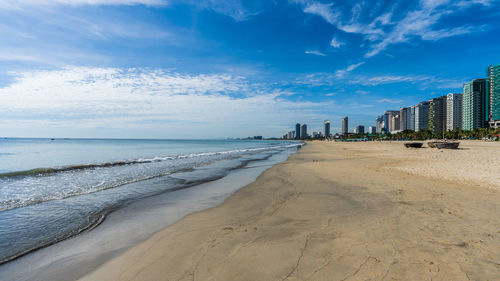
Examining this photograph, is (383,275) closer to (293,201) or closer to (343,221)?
(343,221)

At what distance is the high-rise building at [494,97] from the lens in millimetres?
126369

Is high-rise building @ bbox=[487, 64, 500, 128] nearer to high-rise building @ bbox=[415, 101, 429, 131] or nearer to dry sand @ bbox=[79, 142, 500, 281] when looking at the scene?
high-rise building @ bbox=[415, 101, 429, 131]

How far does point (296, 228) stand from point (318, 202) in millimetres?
2685

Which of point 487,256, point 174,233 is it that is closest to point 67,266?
point 174,233

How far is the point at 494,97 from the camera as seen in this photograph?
128500 millimetres

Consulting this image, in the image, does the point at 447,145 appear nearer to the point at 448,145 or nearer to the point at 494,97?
the point at 448,145

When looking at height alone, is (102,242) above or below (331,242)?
below

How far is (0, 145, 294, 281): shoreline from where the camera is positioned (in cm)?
406

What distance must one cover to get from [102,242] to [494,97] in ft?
636

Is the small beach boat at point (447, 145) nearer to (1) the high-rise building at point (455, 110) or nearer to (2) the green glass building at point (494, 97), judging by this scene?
(2) the green glass building at point (494, 97)

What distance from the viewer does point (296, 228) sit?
541cm

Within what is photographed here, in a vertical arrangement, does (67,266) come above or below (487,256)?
below

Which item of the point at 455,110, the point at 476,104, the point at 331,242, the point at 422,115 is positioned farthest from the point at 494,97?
the point at 331,242

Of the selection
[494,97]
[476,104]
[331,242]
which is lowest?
[331,242]
